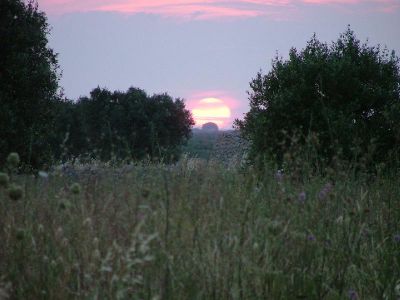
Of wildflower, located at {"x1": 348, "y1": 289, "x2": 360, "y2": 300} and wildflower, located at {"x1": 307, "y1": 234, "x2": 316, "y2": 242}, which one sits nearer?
wildflower, located at {"x1": 348, "y1": 289, "x2": 360, "y2": 300}

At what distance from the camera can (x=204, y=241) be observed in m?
4.09

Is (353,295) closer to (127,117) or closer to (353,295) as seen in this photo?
(353,295)

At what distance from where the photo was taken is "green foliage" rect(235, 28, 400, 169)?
19.8 m

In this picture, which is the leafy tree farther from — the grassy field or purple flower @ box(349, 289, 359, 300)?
purple flower @ box(349, 289, 359, 300)

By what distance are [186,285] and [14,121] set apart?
1704 cm

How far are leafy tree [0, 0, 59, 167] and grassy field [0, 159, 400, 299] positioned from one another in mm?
15372

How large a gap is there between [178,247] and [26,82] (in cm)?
1797

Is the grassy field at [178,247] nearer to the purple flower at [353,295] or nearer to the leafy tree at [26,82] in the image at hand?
the purple flower at [353,295]

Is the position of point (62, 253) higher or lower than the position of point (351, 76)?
lower

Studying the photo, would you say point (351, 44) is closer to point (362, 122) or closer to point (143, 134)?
point (362, 122)

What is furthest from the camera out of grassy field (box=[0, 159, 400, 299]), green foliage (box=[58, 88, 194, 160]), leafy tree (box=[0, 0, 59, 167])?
green foliage (box=[58, 88, 194, 160])

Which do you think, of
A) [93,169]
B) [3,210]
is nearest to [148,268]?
[3,210]

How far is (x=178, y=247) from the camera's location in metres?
3.82

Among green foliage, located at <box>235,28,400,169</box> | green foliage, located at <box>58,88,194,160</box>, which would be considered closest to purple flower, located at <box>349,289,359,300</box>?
green foliage, located at <box>235,28,400,169</box>
